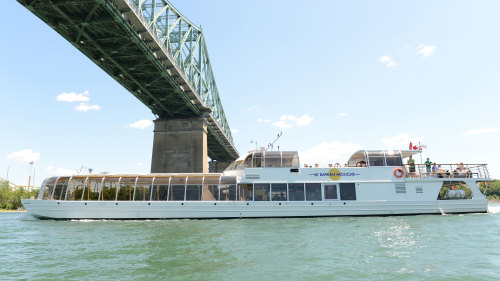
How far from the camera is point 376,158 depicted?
19.4 meters

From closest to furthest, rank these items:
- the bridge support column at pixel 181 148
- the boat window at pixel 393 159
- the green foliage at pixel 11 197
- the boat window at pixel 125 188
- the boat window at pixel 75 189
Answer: the boat window at pixel 125 188 < the boat window at pixel 75 189 < the boat window at pixel 393 159 < the bridge support column at pixel 181 148 < the green foliage at pixel 11 197

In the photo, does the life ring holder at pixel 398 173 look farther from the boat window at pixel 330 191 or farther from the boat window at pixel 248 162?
the boat window at pixel 248 162

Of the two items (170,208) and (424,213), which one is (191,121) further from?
(424,213)

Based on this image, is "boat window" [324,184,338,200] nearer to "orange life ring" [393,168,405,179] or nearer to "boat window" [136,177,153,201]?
"orange life ring" [393,168,405,179]

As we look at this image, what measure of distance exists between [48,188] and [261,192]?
14.3 metres

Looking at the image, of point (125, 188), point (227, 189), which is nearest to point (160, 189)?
point (125, 188)

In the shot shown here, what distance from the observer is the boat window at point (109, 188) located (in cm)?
1858

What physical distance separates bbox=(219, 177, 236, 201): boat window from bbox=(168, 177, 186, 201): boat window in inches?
97.0

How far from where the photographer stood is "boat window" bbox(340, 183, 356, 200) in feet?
61.2

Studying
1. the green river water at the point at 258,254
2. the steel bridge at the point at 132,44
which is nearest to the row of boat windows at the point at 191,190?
the green river water at the point at 258,254

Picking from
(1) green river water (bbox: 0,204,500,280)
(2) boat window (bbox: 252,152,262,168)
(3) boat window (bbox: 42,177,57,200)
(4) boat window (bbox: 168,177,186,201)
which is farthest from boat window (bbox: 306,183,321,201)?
(3) boat window (bbox: 42,177,57,200)

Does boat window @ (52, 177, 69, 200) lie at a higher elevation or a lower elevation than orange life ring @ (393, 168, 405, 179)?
lower

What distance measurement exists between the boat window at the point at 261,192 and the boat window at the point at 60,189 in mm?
12603

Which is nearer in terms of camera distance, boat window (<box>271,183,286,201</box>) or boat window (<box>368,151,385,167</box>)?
boat window (<box>271,183,286,201</box>)
